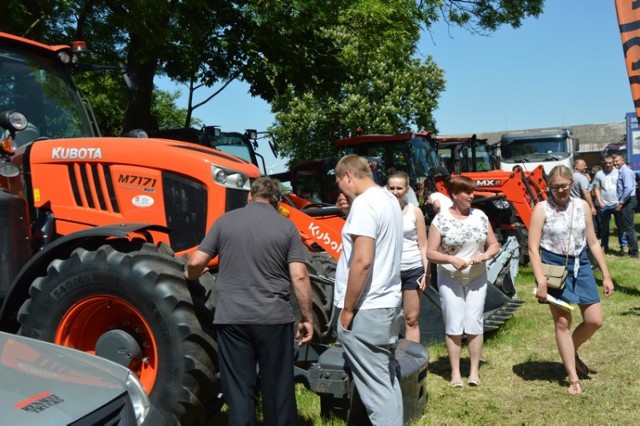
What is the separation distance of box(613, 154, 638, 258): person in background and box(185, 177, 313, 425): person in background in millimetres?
10235

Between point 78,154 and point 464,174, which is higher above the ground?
point 78,154

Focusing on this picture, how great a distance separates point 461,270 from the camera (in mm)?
5680

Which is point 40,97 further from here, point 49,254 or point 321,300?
point 321,300

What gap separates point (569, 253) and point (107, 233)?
Answer: 355cm

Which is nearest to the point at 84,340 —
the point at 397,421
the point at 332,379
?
the point at 332,379

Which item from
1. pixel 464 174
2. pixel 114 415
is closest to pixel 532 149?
pixel 464 174

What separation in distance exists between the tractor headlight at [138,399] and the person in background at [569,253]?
11.2 feet

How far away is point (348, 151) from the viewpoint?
15.6 metres

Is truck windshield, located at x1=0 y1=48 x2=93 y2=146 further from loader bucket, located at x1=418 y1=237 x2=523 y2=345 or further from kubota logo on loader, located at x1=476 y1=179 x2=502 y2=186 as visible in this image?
kubota logo on loader, located at x1=476 y1=179 x2=502 y2=186

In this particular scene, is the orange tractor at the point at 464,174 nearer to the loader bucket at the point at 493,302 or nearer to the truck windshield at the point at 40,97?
the loader bucket at the point at 493,302

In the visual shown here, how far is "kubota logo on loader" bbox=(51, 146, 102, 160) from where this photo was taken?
193 inches

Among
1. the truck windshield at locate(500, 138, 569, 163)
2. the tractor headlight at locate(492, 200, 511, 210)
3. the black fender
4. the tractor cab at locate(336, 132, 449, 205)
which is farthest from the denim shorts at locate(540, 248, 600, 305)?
the truck windshield at locate(500, 138, 569, 163)

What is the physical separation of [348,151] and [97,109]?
11374 mm

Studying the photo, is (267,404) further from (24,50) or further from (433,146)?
(433,146)
